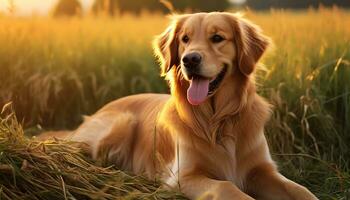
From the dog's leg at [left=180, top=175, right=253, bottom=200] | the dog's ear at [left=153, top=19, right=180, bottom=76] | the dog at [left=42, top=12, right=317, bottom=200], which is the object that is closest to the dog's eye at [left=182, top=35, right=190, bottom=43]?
the dog at [left=42, top=12, right=317, bottom=200]

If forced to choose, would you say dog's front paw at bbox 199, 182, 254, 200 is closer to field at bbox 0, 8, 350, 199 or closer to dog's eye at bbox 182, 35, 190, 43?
field at bbox 0, 8, 350, 199

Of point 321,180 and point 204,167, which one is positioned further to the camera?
point 321,180

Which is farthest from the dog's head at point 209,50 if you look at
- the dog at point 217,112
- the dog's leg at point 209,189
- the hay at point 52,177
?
the hay at point 52,177

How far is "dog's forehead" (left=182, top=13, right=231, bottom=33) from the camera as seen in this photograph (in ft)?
12.5

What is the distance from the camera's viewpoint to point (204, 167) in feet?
12.4

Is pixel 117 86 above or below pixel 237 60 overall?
below

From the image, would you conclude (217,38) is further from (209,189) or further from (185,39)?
(209,189)

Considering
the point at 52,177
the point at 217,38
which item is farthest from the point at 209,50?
the point at 52,177

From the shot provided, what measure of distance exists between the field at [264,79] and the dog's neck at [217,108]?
0.52m

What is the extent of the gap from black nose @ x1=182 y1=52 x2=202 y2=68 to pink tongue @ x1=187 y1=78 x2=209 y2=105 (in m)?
0.14

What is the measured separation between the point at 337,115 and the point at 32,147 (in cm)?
259

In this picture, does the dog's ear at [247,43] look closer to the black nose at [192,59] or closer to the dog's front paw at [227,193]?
the black nose at [192,59]

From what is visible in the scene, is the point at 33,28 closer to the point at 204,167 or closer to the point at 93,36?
the point at 93,36

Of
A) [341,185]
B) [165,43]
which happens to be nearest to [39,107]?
[165,43]
